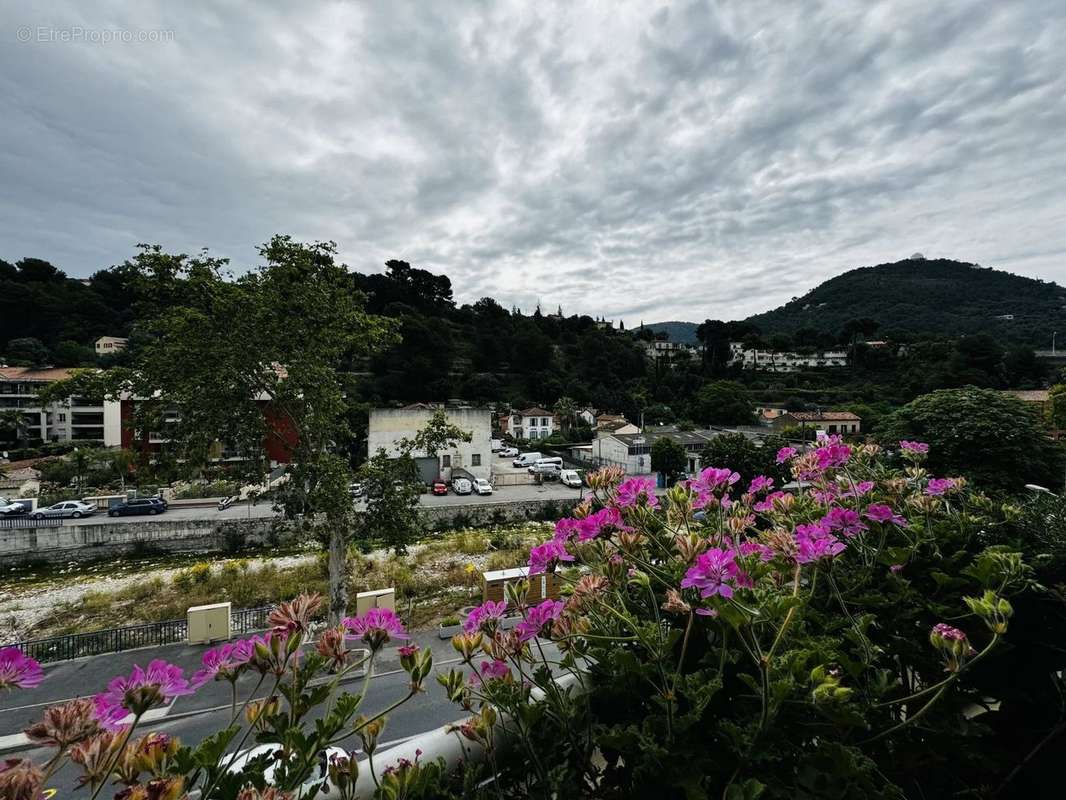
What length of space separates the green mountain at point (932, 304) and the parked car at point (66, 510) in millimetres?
80187

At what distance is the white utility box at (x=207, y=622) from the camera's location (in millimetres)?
9289

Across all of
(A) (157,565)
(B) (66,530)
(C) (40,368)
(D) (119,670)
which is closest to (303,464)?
(D) (119,670)

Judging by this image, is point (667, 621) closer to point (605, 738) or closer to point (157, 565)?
point (605, 738)

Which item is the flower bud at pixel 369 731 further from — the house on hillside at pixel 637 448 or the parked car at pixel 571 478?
the house on hillside at pixel 637 448

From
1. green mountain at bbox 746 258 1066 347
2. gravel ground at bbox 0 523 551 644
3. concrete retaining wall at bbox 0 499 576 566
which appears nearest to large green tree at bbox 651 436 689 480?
concrete retaining wall at bbox 0 499 576 566

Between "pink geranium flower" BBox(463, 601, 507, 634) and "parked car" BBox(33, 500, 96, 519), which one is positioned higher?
"pink geranium flower" BBox(463, 601, 507, 634)

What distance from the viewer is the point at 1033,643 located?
1476 millimetres

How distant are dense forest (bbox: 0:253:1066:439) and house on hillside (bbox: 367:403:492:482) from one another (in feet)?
46.4

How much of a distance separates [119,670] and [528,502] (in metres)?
12.9

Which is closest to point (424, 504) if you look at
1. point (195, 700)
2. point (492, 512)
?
point (492, 512)

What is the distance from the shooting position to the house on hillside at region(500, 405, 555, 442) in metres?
39.3

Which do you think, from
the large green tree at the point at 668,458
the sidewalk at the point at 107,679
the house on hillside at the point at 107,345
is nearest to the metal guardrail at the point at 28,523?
the sidewalk at the point at 107,679

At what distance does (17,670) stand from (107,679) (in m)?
10.4

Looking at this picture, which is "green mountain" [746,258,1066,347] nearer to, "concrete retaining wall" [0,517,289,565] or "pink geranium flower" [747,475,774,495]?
"concrete retaining wall" [0,517,289,565]
